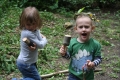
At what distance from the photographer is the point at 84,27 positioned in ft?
10.00

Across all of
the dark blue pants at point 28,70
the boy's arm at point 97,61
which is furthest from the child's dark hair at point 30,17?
the boy's arm at point 97,61

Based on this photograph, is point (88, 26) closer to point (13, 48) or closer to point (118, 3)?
point (13, 48)

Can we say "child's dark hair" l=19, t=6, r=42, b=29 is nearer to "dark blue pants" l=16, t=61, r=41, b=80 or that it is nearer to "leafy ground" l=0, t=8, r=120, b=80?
"dark blue pants" l=16, t=61, r=41, b=80

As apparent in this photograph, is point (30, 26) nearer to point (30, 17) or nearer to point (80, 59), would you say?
point (30, 17)

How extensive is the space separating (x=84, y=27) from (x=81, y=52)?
0.32 meters

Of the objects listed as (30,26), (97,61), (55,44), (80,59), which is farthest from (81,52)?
(55,44)

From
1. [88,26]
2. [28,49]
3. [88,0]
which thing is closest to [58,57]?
[28,49]

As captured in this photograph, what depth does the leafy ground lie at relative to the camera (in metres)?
5.11

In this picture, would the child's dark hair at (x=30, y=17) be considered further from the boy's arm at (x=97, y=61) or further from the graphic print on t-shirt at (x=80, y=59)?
the boy's arm at (x=97, y=61)

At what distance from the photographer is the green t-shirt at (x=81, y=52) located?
309cm

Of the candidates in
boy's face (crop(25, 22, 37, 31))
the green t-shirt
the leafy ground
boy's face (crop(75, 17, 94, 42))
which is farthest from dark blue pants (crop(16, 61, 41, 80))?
the leafy ground

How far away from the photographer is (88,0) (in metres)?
12.2

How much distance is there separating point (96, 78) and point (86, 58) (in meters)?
2.02

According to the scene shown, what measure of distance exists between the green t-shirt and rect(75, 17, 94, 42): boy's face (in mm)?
87
